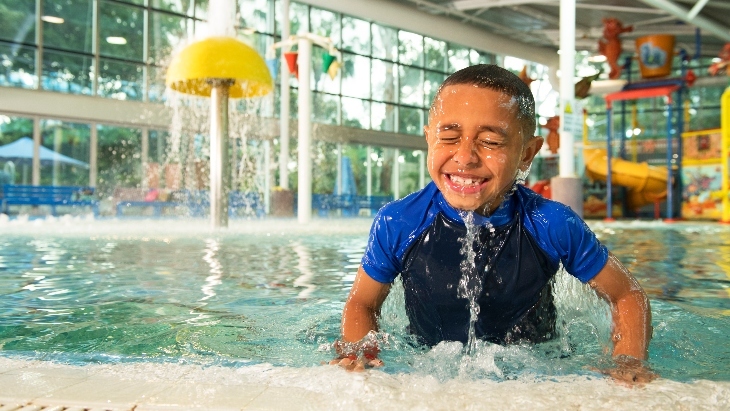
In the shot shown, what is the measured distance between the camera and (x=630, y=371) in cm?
166

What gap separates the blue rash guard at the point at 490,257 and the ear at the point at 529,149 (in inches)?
5.0

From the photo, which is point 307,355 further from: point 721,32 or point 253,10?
point 721,32

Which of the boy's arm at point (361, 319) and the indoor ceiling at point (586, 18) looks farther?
the indoor ceiling at point (586, 18)

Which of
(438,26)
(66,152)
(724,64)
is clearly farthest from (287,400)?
(438,26)

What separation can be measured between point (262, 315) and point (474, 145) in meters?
1.60

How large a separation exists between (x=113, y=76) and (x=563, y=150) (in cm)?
1177


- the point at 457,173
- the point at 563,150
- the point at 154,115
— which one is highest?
the point at 154,115

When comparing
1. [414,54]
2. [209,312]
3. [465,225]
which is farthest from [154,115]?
[465,225]

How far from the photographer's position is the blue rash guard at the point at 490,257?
1934 mm

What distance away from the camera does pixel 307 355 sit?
7.09 ft

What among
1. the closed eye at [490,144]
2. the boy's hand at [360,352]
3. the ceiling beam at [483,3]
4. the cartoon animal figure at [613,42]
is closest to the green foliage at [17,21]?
the ceiling beam at [483,3]

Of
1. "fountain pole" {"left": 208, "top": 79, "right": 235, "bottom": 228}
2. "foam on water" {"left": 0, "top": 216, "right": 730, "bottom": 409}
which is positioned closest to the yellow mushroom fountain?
"fountain pole" {"left": 208, "top": 79, "right": 235, "bottom": 228}

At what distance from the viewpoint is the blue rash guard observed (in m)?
1.93

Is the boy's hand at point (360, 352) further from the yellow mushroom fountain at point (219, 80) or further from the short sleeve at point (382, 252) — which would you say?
the yellow mushroom fountain at point (219, 80)
